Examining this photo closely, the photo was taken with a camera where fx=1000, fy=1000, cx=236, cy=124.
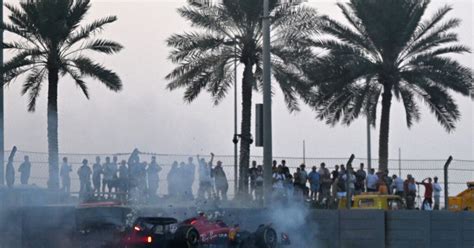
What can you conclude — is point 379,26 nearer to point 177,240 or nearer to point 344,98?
point 344,98

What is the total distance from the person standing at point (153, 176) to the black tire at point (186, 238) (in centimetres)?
366

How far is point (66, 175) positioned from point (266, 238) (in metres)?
5.77

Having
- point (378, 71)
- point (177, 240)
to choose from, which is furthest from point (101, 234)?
point (378, 71)

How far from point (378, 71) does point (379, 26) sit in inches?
63.2

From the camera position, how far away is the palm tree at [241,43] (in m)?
34.5

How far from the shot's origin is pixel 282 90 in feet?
115

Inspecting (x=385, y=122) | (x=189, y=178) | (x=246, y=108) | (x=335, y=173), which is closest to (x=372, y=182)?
(x=335, y=173)

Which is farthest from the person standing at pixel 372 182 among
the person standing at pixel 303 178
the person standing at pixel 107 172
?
the person standing at pixel 107 172

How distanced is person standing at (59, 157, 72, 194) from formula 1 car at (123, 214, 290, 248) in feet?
12.1

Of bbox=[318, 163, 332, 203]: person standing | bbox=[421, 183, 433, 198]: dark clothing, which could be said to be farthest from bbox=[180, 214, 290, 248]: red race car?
bbox=[421, 183, 433, 198]: dark clothing

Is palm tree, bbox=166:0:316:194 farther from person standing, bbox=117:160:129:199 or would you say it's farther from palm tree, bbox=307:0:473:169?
person standing, bbox=117:160:129:199

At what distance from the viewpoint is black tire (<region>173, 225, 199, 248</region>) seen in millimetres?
23062

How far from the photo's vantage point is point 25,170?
24547 millimetres

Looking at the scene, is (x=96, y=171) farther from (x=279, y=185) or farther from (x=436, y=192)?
(x=436, y=192)
